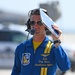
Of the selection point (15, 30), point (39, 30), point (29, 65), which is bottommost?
point (29, 65)

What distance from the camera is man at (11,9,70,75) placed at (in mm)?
6035

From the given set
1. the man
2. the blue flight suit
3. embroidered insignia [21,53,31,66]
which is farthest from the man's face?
embroidered insignia [21,53,31,66]

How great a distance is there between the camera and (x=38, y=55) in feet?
20.1

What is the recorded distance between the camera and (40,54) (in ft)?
20.1

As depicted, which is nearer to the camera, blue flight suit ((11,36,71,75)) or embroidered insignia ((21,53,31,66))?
blue flight suit ((11,36,71,75))

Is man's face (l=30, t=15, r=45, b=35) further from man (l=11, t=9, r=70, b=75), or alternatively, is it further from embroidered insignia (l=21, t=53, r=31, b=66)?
embroidered insignia (l=21, t=53, r=31, b=66)

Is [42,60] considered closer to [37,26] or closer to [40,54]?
[40,54]

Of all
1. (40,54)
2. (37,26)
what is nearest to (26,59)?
(40,54)

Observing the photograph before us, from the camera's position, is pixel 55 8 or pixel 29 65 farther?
pixel 55 8

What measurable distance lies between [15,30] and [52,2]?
1.70 m

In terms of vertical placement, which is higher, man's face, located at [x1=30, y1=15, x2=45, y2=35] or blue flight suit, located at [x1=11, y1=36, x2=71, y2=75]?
man's face, located at [x1=30, y1=15, x2=45, y2=35]

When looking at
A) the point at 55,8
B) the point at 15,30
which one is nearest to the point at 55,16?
the point at 55,8

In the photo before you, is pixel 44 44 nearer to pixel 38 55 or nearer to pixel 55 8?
pixel 38 55

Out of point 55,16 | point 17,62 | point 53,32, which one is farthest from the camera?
point 55,16
